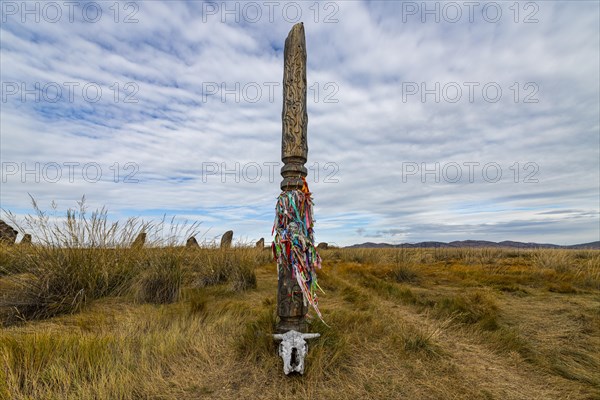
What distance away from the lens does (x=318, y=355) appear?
2.95m

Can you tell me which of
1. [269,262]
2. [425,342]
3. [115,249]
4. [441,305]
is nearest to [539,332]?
[441,305]

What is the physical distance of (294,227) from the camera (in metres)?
3.07

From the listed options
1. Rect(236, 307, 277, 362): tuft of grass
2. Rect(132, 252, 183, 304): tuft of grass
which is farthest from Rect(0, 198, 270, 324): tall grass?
Rect(236, 307, 277, 362): tuft of grass

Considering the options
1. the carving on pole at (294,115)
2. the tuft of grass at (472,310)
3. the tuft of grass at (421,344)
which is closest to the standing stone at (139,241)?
the carving on pole at (294,115)

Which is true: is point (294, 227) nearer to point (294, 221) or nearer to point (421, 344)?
point (294, 221)

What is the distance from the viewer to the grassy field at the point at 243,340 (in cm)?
261

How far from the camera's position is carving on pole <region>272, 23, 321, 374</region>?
305cm

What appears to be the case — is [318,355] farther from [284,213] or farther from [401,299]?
[401,299]

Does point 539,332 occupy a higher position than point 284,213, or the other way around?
point 284,213

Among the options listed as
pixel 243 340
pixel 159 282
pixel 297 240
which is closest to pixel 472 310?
pixel 297 240

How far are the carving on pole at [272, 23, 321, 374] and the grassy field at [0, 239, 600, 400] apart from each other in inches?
13.9

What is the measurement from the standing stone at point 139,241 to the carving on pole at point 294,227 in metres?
4.44

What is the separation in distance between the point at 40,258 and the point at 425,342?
5.59m

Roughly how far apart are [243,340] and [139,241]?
14.0 ft
